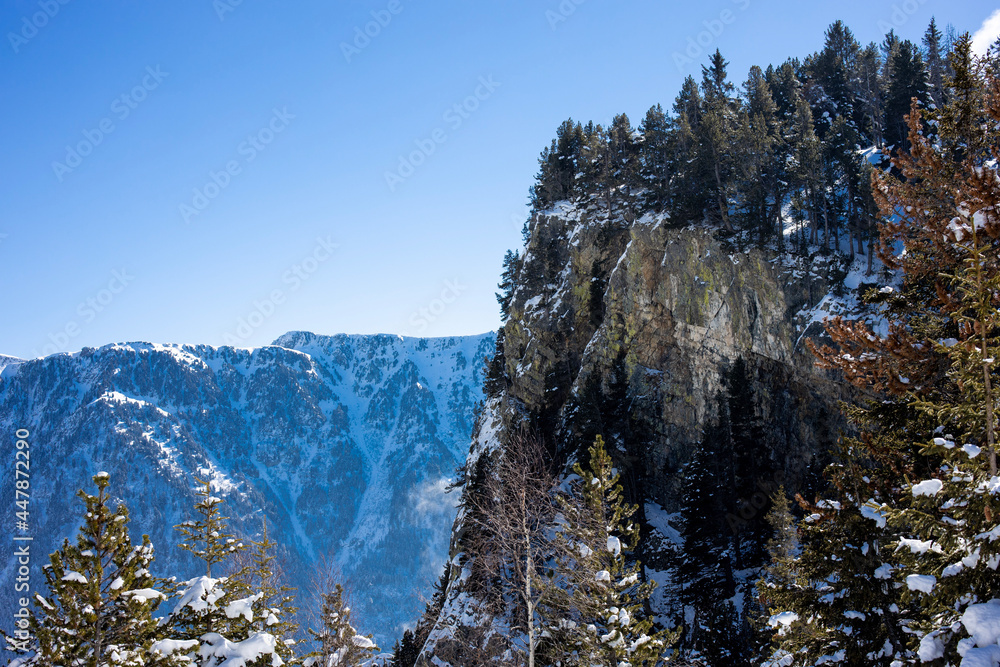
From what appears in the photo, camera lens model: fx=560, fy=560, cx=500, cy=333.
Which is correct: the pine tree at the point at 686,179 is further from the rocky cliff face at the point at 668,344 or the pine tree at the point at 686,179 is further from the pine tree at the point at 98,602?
the pine tree at the point at 98,602

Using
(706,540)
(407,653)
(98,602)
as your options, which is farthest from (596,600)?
(407,653)

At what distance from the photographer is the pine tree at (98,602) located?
28.2ft

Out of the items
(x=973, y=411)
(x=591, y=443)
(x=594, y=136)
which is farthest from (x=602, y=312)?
(x=973, y=411)

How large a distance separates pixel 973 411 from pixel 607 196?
168 ft

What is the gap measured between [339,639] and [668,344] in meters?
36.2

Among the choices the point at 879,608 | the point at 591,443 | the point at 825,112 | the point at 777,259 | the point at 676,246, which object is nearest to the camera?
the point at 879,608

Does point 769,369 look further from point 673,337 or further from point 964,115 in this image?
point 964,115

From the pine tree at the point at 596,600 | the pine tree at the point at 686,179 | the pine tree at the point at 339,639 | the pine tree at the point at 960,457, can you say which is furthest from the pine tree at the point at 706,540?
the pine tree at the point at 960,457

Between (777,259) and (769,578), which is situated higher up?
(777,259)

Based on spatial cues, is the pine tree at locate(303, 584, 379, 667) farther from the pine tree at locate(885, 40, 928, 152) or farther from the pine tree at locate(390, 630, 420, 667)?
the pine tree at locate(885, 40, 928, 152)

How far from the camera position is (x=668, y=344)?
4722 cm

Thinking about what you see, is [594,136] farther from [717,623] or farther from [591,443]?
[717,623]

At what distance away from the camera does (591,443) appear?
3791 cm

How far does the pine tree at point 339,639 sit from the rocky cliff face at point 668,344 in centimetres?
2407
